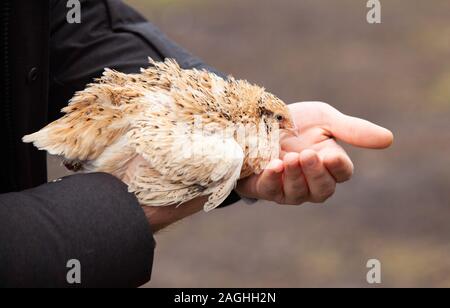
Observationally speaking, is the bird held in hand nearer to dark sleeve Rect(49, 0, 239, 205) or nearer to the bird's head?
the bird's head

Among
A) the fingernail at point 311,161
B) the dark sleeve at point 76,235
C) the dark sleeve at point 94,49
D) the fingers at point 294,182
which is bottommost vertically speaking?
the dark sleeve at point 76,235

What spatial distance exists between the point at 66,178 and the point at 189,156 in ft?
0.82

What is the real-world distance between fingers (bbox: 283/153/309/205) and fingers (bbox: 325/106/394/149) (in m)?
0.14

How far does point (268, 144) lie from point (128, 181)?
0.29 m

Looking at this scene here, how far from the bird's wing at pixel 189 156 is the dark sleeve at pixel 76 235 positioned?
0.09 meters

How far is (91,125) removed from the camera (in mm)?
1560

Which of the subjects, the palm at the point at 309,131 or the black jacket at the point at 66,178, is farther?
the palm at the point at 309,131

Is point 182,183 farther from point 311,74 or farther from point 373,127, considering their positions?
point 311,74

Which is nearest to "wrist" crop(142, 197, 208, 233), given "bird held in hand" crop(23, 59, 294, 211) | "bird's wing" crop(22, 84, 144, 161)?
"bird held in hand" crop(23, 59, 294, 211)

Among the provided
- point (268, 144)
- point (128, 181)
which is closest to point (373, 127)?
point (268, 144)

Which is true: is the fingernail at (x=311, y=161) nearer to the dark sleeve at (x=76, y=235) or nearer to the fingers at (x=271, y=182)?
the fingers at (x=271, y=182)

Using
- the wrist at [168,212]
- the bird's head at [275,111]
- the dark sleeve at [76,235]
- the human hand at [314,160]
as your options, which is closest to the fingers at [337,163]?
the human hand at [314,160]

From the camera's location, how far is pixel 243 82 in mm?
1657

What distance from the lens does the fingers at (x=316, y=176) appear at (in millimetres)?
1516
